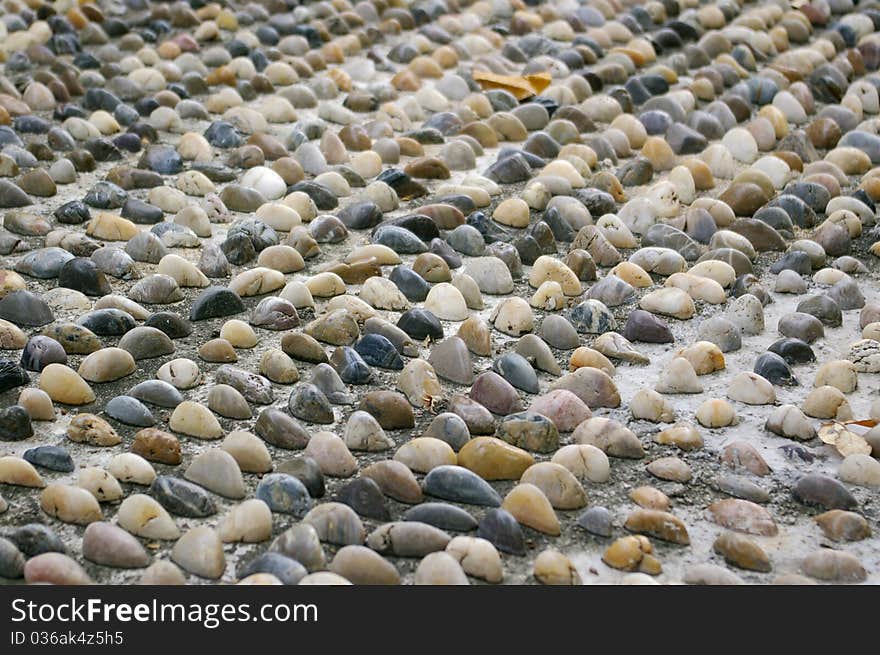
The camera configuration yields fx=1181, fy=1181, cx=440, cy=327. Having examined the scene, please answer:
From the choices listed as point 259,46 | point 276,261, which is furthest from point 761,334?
point 259,46

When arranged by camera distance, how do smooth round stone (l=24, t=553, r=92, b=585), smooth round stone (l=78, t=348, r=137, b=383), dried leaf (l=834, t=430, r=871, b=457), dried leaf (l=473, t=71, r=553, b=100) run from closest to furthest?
smooth round stone (l=24, t=553, r=92, b=585), dried leaf (l=834, t=430, r=871, b=457), smooth round stone (l=78, t=348, r=137, b=383), dried leaf (l=473, t=71, r=553, b=100)

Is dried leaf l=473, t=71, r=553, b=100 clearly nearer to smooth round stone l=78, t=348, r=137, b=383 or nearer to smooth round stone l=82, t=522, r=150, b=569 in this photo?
smooth round stone l=78, t=348, r=137, b=383

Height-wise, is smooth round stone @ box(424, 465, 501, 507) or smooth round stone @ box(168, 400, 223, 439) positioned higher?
smooth round stone @ box(168, 400, 223, 439)

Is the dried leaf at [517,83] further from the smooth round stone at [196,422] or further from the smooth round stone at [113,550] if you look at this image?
the smooth round stone at [113,550]

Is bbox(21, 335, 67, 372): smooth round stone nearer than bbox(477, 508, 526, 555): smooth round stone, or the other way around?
bbox(477, 508, 526, 555): smooth round stone

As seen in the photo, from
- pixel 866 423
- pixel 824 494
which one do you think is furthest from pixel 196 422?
pixel 866 423

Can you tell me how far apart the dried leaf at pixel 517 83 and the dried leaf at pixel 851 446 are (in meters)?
A: 1.57

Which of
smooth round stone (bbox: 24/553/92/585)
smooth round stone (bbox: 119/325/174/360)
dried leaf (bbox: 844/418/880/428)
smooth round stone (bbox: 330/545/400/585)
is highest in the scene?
smooth round stone (bbox: 119/325/174/360)

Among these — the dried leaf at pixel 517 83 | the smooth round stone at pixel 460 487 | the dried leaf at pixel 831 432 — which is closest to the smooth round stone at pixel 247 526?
the smooth round stone at pixel 460 487

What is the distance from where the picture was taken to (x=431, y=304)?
1.98m

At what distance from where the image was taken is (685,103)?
291 centimetres

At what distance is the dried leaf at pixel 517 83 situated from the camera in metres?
2.98

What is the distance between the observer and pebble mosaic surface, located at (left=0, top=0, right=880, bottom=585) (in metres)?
1.43

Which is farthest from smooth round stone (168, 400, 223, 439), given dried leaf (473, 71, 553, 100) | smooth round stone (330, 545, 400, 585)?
dried leaf (473, 71, 553, 100)
